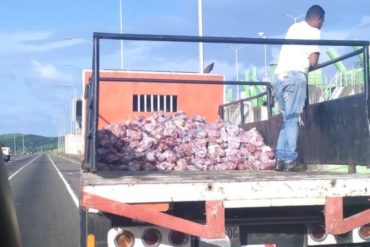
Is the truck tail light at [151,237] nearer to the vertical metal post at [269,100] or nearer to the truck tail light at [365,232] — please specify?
the truck tail light at [365,232]

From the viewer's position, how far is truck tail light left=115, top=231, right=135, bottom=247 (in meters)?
4.15

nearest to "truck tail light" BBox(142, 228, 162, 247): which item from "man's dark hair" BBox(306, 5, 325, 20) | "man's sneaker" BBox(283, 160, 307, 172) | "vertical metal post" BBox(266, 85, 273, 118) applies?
"man's sneaker" BBox(283, 160, 307, 172)

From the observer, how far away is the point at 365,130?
5.04 metres

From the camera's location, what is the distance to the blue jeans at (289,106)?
604 cm

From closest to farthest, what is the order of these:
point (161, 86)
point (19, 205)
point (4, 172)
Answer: point (4, 172)
point (161, 86)
point (19, 205)

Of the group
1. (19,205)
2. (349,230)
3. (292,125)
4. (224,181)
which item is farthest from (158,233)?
(19,205)

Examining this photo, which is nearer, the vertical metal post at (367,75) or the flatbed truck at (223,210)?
the flatbed truck at (223,210)

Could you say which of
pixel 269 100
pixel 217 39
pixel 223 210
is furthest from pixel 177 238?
pixel 269 100

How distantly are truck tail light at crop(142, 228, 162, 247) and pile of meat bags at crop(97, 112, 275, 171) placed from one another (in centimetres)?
180

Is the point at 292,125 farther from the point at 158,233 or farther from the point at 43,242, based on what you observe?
the point at 43,242

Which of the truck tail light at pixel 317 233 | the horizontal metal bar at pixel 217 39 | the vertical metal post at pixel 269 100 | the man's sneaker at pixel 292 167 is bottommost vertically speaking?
the truck tail light at pixel 317 233

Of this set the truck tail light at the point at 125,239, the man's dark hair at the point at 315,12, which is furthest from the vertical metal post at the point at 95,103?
the man's dark hair at the point at 315,12

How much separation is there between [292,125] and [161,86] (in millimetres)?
3775

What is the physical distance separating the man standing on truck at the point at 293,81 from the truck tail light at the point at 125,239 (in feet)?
7.31
